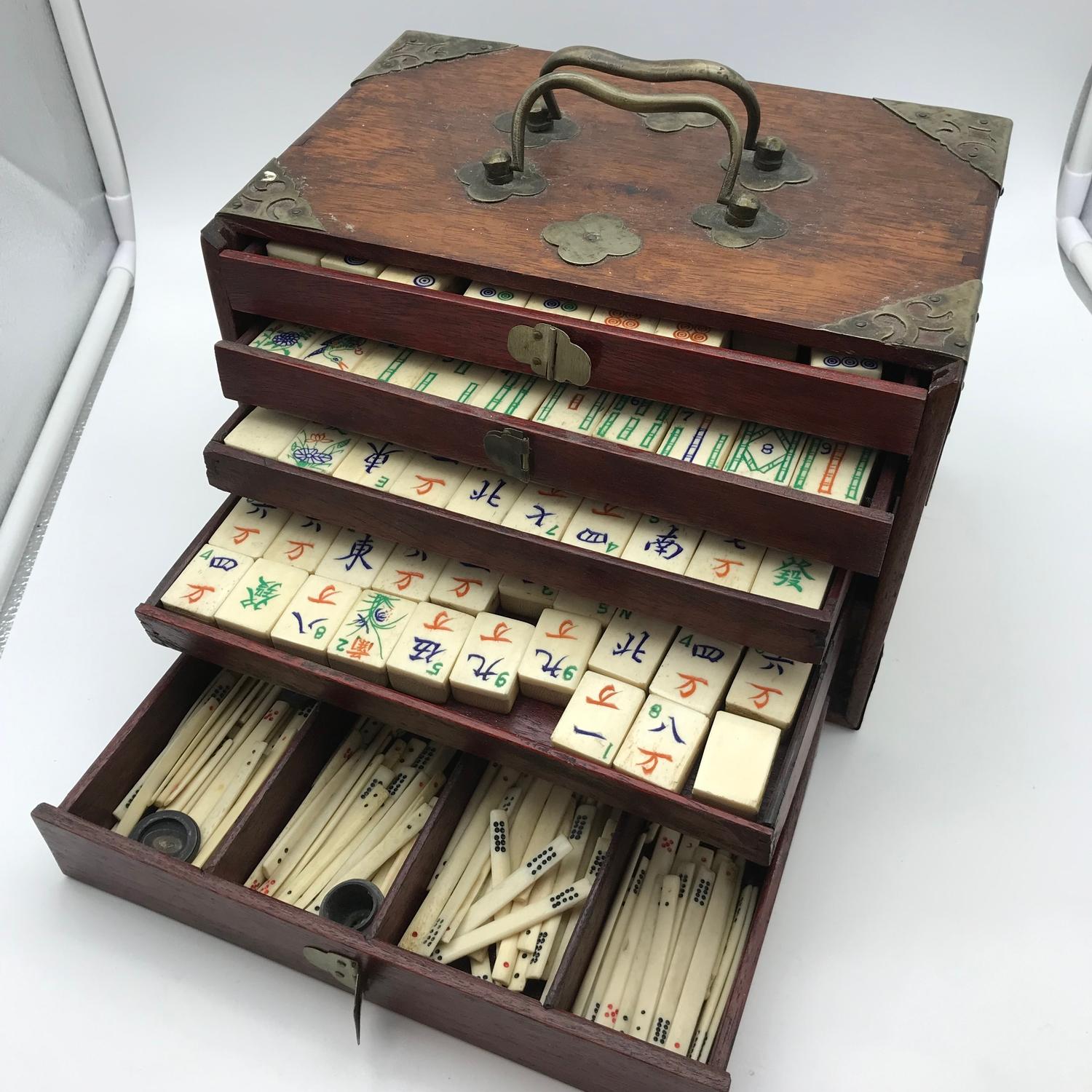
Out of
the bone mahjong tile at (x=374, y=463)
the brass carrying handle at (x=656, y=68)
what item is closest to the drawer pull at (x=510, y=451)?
the bone mahjong tile at (x=374, y=463)

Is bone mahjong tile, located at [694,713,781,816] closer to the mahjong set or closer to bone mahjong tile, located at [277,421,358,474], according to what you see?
the mahjong set

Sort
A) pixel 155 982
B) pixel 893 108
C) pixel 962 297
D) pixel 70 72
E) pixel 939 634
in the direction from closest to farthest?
pixel 962 297, pixel 155 982, pixel 893 108, pixel 939 634, pixel 70 72

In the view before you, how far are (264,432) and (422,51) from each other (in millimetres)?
805

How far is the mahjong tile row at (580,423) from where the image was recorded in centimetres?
159

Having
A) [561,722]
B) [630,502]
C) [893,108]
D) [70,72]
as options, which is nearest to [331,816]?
[561,722]

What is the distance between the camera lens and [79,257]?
2.79m

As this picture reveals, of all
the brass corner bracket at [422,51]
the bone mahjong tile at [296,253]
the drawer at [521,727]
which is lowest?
the drawer at [521,727]

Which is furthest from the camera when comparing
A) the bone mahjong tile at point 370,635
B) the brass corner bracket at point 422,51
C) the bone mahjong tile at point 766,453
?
the brass corner bracket at point 422,51

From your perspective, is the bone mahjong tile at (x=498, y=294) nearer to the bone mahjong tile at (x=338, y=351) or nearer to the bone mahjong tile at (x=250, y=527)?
the bone mahjong tile at (x=338, y=351)

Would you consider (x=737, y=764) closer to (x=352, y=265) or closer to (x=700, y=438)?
(x=700, y=438)

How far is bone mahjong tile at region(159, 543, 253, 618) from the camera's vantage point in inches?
A: 68.8

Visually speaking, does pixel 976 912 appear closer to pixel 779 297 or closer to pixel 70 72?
pixel 779 297

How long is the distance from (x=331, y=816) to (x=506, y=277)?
866 millimetres

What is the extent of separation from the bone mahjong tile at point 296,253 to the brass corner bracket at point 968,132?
99 cm
